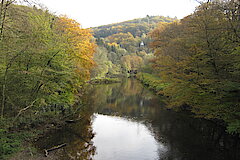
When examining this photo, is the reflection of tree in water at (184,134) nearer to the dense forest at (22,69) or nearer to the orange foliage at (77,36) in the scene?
the orange foliage at (77,36)

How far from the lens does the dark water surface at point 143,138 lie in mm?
12414

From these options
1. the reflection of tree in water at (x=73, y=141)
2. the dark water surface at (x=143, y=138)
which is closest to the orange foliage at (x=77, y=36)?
the dark water surface at (x=143, y=138)

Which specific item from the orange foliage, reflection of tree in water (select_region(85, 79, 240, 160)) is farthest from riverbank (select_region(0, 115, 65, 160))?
reflection of tree in water (select_region(85, 79, 240, 160))

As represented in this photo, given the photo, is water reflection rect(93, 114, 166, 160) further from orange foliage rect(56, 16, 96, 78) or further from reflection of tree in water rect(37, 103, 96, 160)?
orange foliage rect(56, 16, 96, 78)

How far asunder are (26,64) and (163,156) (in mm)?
9740

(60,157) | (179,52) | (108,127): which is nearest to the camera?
(60,157)

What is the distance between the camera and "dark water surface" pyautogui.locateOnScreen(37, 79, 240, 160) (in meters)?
12.4

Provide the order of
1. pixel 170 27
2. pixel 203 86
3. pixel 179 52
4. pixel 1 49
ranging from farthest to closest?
pixel 170 27, pixel 179 52, pixel 203 86, pixel 1 49

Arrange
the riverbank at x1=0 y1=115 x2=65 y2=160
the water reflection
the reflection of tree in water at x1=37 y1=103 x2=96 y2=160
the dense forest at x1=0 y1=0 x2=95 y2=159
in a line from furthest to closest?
the water reflection < the reflection of tree in water at x1=37 y1=103 x2=96 y2=160 < the riverbank at x1=0 y1=115 x2=65 y2=160 < the dense forest at x1=0 y1=0 x2=95 y2=159

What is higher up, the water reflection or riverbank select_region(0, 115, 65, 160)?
riverbank select_region(0, 115, 65, 160)

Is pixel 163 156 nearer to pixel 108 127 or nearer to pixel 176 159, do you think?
pixel 176 159

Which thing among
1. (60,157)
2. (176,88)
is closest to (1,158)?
(60,157)

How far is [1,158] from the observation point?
880 centimetres

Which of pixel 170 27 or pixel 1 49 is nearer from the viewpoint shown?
pixel 1 49
